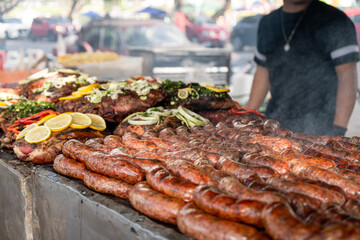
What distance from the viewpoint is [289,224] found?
5.67 feet

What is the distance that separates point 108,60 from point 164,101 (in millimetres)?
4633

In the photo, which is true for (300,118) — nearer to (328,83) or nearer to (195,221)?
(328,83)

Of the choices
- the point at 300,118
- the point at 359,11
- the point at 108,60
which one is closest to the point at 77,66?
the point at 108,60

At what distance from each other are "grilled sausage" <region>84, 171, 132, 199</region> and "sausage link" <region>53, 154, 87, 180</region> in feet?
0.55

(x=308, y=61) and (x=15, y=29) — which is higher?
(x=308, y=61)

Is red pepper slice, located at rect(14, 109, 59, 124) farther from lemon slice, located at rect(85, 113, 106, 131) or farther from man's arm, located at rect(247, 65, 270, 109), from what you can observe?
man's arm, located at rect(247, 65, 270, 109)

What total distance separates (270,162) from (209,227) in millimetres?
848

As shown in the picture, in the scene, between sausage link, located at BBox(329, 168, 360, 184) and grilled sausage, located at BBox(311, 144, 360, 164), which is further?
grilled sausage, located at BBox(311, 144, 360, 164)

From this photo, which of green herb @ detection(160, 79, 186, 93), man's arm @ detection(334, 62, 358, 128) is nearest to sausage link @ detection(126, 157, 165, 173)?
green herb @ detection(160, 79, 186, 93)

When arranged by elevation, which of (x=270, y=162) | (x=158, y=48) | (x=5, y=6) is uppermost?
(x=5, y=6)

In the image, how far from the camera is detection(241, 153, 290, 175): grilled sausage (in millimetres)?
2492

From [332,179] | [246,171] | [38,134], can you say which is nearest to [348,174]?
[332,179]

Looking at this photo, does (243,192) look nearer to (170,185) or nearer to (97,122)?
Answer: (170,185)

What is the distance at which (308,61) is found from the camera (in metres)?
5.11
